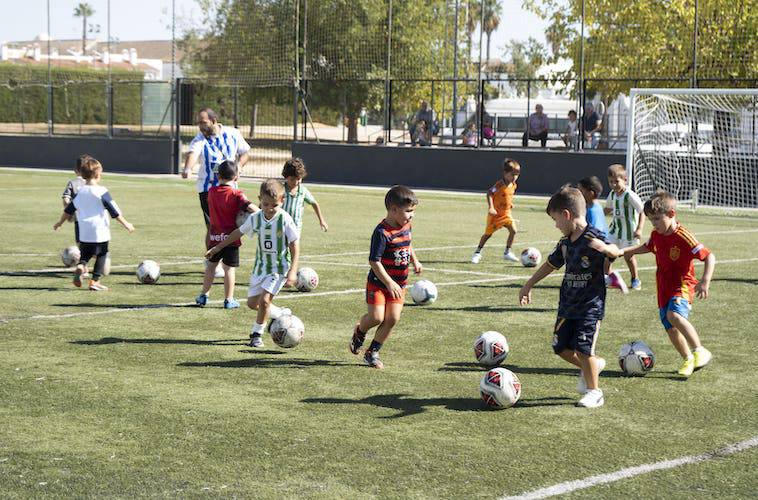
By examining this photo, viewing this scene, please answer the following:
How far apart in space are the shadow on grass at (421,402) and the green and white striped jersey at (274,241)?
235cm

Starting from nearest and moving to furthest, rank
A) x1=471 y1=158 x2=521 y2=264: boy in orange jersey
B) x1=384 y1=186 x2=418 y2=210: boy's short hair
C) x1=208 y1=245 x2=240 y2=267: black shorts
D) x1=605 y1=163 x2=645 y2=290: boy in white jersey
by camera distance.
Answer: x1=384 y1=186 x2=418 y2=210: boy's short hair
x1=208 y1=245 x2=240 y2=267: black shorts
x1=605 y1=163 x2=645 y2=290: boy in white jersey
x1=471 y1=158 x2=521 y2=264: boy in orange jersey

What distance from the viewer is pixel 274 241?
9.48 m

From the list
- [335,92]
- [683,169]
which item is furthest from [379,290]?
[335,92]

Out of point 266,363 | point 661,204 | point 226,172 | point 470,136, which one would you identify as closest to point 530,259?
point 226,172

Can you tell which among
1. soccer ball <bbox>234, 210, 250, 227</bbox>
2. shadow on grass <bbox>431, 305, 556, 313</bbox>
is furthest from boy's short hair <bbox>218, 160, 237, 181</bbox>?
shadow on grass <bbox>431, 305, 556, 313</bbox>

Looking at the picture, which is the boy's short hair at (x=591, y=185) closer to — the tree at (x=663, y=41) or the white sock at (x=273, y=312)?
the white sock at (x=273, y=312)

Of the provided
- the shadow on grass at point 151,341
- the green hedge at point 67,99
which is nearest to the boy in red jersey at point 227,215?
the shadow on grass at point 151,341

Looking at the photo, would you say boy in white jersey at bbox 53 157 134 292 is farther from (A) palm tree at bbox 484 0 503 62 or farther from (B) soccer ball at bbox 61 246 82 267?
(A) palm tree at bbox 484 0 503 62

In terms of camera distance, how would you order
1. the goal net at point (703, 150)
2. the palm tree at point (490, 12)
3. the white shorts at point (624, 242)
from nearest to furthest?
the white shorts at point (624, 242) → the goal net at point (703, 150) → the palm tree at point (490, 12)

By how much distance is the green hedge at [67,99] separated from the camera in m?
41.4

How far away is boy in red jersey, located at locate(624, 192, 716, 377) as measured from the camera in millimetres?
8352

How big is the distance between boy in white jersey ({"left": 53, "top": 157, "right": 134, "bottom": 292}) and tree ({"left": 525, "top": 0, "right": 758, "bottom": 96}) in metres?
20.3

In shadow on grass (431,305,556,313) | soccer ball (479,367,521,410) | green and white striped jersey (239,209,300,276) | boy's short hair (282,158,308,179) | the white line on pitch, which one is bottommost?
the white line on pitch

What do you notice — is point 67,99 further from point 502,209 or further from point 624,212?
point 624,212
